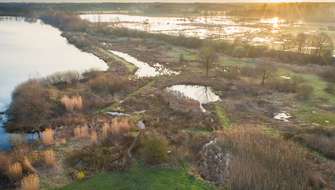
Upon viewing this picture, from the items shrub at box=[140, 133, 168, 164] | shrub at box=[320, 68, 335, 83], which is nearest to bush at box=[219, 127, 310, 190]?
shrub at box=[140, 133, 168, 164]

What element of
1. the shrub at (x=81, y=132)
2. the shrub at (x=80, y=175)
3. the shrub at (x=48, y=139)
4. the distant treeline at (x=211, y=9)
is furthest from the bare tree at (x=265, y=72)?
the distant treeline at (x=211, y=9)

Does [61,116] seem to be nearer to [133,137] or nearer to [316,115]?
[133,137]

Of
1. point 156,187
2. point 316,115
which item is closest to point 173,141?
point 156,187

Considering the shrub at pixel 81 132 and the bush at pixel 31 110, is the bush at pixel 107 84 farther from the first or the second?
the shrub at pixel 81 132

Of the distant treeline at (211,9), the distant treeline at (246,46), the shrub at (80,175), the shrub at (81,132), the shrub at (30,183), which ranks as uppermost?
the distant treeline at (211,9)

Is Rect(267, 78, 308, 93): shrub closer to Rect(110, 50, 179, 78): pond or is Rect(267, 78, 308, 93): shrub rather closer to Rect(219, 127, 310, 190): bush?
Rect(110, 50, 179, 78): pond

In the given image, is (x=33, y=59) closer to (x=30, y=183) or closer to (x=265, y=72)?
(x=265, y=72)

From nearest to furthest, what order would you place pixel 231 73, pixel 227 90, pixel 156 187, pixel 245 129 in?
1. pixel 156 187
2. pixel 245 129
3. pixel 227 90
4. pixel 231 73
